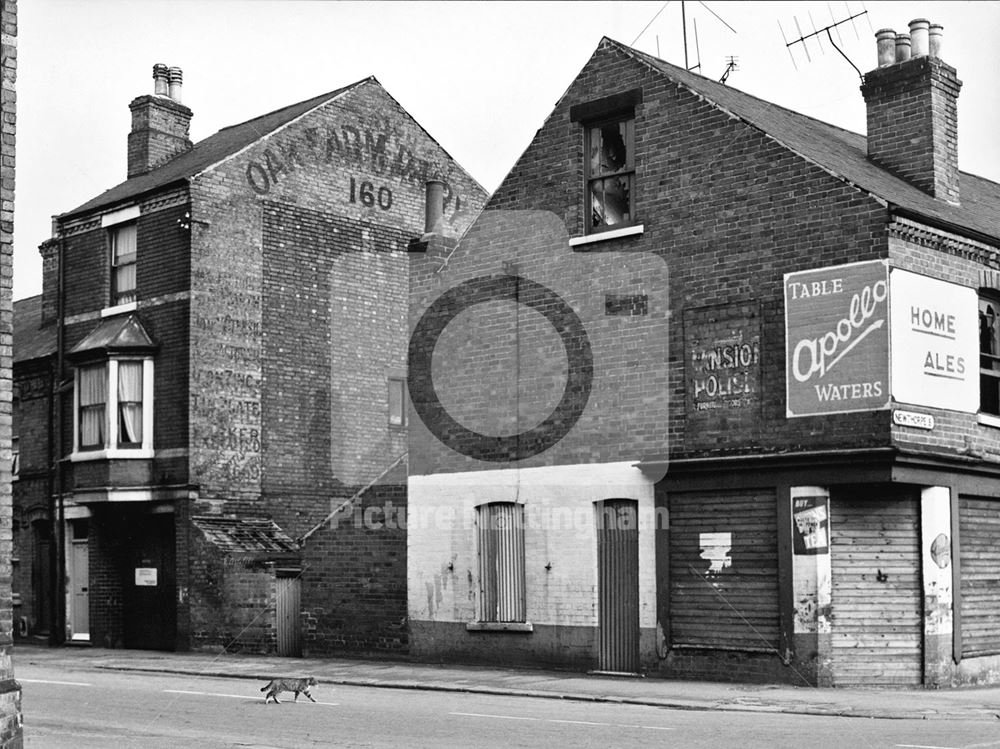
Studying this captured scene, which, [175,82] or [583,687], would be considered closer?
[583,687]

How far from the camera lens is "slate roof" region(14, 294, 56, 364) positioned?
3228 centimetres

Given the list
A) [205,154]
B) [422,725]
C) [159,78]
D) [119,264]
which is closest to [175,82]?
[159,78]

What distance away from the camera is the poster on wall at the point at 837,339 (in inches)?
744

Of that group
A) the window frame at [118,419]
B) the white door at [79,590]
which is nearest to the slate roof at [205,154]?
the window frame at [118,419]

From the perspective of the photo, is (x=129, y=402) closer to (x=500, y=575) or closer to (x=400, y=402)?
(x=400, y=402)

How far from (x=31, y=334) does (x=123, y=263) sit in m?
5.53

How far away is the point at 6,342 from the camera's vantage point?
11.4 m

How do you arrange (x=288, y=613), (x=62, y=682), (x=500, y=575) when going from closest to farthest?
1. (x=62, y=682)
2. (x=500, y=575)
3. (x=288, y=613)

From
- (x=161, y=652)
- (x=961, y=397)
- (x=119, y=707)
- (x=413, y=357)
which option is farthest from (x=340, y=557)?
(x=961, y=397)

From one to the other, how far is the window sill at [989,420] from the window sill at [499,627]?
25.5ft

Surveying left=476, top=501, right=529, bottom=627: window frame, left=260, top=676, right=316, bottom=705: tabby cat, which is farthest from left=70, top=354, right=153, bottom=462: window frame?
left=260, top=676, right=316, bottom=705: tabby cat

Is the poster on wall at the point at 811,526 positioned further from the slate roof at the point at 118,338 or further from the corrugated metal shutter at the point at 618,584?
the slate roof at the point at 118,338

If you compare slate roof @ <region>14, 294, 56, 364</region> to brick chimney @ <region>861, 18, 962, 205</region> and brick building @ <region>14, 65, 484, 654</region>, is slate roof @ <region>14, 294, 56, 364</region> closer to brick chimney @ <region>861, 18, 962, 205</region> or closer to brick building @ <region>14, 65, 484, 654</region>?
brick building @ <region>14, 65, 484, 654</region>

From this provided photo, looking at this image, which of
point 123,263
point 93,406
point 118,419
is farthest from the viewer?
point 123,263
